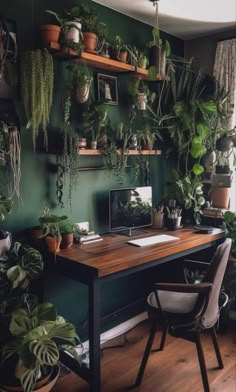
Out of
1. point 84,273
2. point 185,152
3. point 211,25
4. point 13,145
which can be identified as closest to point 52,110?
point 13,145

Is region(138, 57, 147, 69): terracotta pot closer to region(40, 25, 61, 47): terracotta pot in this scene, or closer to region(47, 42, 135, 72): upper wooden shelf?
region(47, 42, 135, 72): upper wooden shelf

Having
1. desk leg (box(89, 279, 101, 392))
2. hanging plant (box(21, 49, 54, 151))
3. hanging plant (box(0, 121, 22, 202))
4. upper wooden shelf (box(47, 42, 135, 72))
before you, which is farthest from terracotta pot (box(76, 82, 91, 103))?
desk leg (box(89, 279, 101, 392))

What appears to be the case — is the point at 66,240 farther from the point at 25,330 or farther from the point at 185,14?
the point at 185,14

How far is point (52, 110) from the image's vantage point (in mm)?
2504

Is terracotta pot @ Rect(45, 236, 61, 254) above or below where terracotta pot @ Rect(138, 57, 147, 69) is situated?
below

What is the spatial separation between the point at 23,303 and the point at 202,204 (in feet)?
6.04

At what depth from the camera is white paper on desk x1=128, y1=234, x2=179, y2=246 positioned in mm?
2554

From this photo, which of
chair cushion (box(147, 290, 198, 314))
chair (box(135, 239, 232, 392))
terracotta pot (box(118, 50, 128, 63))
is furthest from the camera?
terracotta pot (box(118, 50, 128, 63))

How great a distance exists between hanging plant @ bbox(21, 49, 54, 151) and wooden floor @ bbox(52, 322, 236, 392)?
65.7 inches

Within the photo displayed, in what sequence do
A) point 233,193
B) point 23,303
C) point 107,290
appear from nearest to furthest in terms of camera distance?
point 23,303
point 107,290
point 233,193

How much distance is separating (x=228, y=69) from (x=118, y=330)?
2.51 metres

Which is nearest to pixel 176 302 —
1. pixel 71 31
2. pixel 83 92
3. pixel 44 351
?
pixel 44 351

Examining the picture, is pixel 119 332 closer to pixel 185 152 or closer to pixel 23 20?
pixel 185 152

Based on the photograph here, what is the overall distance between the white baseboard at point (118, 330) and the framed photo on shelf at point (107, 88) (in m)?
1.85
